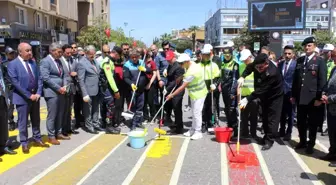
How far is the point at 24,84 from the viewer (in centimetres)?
587

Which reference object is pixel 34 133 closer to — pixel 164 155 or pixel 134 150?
pixel 134 150

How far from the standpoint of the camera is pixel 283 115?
279 inches

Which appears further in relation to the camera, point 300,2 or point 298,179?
point 300,2

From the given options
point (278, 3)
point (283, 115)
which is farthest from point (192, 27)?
point (283, 115)

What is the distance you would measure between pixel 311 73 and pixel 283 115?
56.7 inches

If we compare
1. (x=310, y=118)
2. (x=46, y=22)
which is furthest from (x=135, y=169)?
(x=46, y=22)

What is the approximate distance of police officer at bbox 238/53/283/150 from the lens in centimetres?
617

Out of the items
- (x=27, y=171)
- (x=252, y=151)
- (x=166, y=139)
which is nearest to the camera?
(x=27, y=171)

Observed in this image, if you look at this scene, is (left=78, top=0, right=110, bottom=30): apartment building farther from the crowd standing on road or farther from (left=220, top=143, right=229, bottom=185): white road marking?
(left=220, top=143, right=229, bottom=185): white road marking

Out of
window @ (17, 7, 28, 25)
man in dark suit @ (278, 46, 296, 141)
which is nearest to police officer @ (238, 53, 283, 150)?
man in dark suit @ (278, 46, 296, 141)

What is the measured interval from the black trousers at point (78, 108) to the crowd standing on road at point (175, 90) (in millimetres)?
24

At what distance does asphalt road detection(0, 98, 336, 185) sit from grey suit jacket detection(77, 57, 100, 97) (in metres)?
1.09

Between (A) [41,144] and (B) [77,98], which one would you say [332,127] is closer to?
(A) [41,144]

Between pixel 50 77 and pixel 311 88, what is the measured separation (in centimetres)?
476
